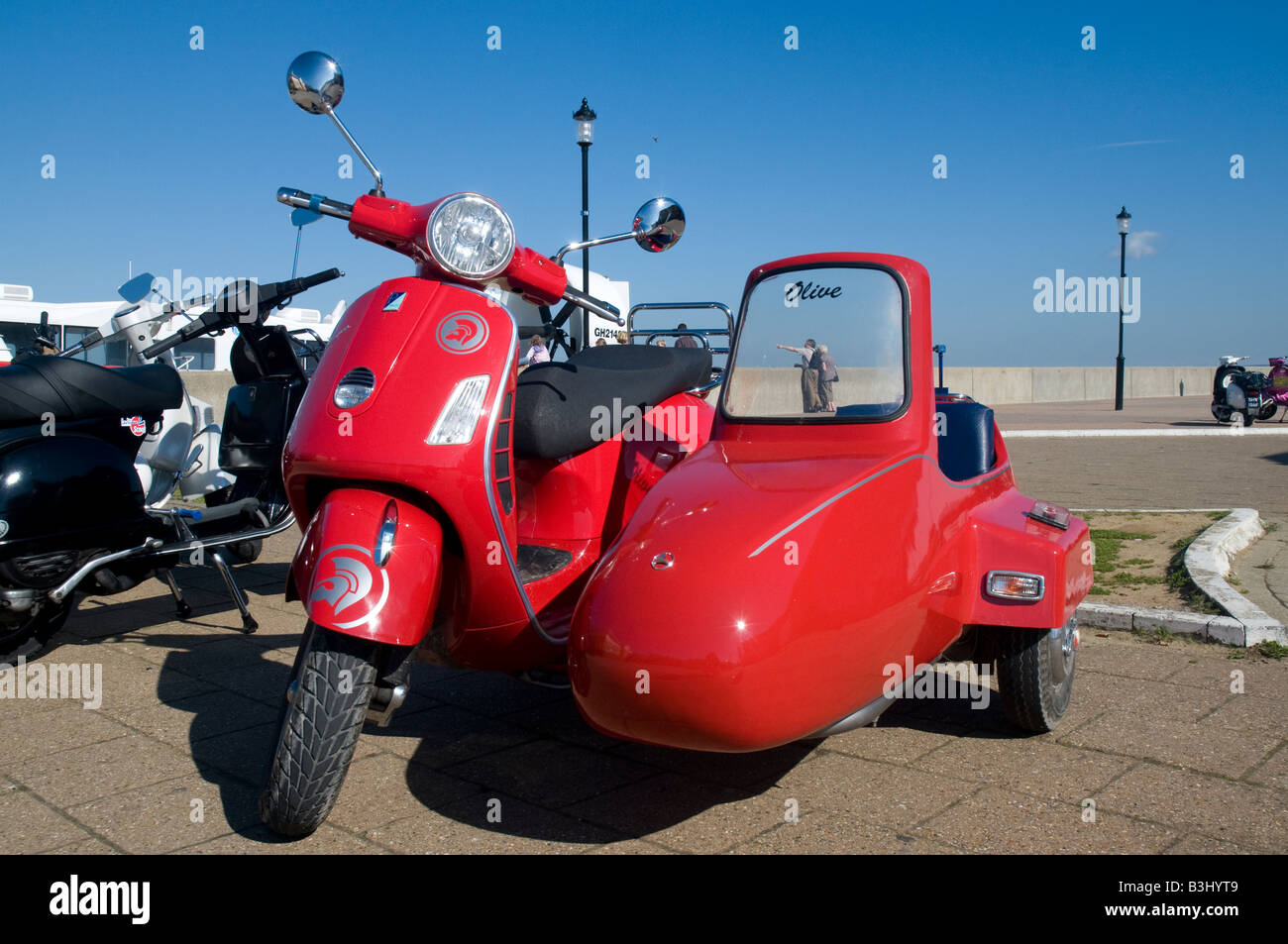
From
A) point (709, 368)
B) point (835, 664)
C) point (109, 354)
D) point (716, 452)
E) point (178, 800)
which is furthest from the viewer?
point (109, 354)

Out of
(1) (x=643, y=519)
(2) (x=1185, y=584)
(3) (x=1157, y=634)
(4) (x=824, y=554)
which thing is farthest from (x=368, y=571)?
(2) (x=1185, y=584)

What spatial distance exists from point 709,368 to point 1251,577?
3.68 meters

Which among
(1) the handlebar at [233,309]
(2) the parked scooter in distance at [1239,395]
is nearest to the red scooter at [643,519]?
(1) the handlebar at [233,309]

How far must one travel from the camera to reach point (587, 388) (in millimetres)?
3244

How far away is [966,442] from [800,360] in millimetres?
679

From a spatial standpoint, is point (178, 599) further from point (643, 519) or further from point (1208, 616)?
point (1208, 616)

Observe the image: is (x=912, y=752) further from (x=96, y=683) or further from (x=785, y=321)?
(x=96, y=683)

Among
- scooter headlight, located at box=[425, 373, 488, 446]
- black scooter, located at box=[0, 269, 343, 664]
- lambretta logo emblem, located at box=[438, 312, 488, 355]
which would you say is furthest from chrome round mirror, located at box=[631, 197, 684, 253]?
black scooter, located at box=[0, 269, 343, 664]

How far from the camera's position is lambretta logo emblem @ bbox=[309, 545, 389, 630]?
244 centimetres

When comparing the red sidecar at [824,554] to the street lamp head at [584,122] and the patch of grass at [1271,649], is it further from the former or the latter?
the street lamp head at [584,122]

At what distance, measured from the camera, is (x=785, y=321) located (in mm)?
3367

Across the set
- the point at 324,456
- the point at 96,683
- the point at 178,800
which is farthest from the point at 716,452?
the point at 96,683

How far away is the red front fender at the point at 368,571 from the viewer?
2.45m

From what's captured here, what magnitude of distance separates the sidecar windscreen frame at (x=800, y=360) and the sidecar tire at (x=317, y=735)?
4.59ft
